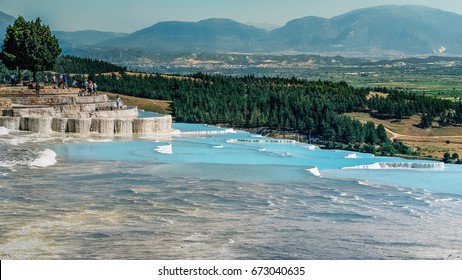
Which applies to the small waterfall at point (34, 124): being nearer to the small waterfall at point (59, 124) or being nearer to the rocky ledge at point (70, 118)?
the rocky ledge at point (70, 118)

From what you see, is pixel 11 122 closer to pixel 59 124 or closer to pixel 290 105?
pixel 59 124

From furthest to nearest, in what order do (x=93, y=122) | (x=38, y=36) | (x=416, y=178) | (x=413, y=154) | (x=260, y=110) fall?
1. (x=260, y=110)
2. (x=413, y=154)
3. (x=38, y=36)
4. (x=93, y=122)
5. (x=416, y=178)

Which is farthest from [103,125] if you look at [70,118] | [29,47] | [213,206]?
[213,206]

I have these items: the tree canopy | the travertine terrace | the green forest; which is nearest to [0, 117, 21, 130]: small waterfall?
the travertine terrace

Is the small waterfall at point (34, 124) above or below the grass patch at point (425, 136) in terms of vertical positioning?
above

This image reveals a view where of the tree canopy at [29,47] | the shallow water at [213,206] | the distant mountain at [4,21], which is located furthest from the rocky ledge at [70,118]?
the distant mountain at [4,21]

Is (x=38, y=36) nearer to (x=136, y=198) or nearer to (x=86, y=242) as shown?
(x=136, y=198)
